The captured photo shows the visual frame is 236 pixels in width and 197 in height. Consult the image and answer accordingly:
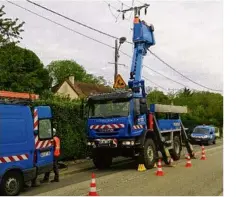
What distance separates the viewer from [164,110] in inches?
727

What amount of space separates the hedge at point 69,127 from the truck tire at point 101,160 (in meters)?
1.67

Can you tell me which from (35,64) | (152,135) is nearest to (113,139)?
(152,135)

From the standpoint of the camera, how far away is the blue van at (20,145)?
387 inches

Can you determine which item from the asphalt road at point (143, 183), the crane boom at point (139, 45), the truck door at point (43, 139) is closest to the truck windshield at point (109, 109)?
the crane boom at point (139, 45)

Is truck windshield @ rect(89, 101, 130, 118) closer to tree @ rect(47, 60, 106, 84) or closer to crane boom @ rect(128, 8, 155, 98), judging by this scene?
crane boom @ rect(128, 8, 155, 98)

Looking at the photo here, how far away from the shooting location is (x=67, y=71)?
3295 inches

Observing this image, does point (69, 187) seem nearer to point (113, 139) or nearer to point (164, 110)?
point (113, 139)

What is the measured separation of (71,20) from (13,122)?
8045 mm

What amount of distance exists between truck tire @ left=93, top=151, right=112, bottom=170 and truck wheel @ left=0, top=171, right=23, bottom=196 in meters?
6.15

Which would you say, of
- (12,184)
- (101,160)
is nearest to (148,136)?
(101,160)

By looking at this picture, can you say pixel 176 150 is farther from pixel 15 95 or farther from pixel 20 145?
pixel 15 95

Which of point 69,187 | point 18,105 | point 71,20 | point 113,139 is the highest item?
point 71,20

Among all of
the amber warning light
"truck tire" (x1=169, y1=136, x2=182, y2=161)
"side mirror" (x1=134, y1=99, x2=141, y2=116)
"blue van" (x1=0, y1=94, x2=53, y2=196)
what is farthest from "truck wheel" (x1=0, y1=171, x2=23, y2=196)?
"truck tire" (x1=169, y1=136, x2=182, y2=161)

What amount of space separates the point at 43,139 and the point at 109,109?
14.7ft
